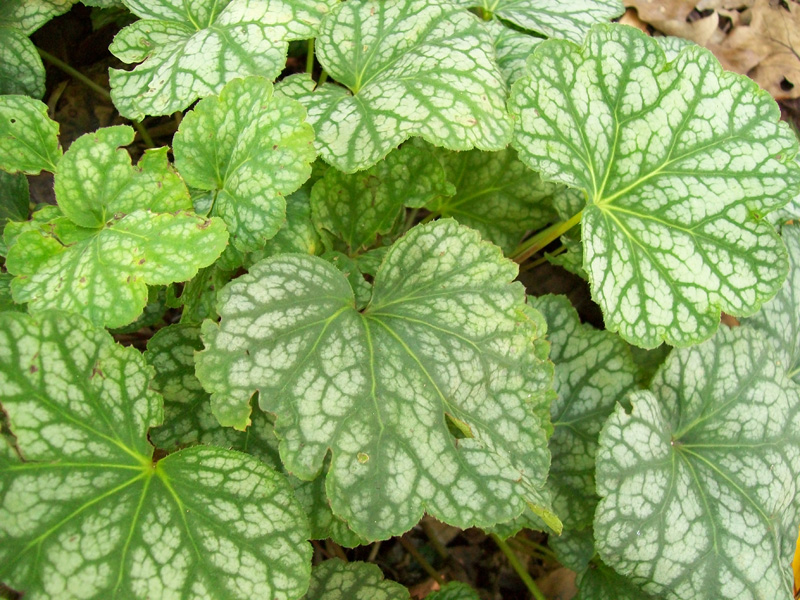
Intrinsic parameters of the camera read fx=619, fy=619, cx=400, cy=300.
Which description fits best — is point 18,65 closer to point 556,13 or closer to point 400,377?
point 400,377

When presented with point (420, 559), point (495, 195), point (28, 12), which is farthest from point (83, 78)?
point (420, 559)

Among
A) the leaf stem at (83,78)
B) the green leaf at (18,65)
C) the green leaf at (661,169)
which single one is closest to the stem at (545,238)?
the green leaf at (661,169)

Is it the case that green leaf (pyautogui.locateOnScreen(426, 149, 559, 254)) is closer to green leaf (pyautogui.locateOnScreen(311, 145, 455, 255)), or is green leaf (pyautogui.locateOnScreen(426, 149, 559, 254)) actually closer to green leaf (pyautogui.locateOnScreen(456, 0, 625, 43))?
green leaf (pyautogui.locateOnScreen(311, 145, 455, 255))

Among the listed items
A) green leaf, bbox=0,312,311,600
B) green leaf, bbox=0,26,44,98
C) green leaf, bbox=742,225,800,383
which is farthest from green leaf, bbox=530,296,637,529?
green leaf, bbox=0,26,44,98

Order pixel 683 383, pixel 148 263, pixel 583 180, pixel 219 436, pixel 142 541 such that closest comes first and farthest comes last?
pixel 142 541, pixel 148 263, pixel 219 436, pixel 583 180, pixel 683 383

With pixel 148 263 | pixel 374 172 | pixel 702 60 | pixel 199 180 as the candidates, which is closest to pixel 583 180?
pixel 702 60

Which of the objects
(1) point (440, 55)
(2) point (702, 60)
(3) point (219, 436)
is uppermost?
(2) point (702, 60)

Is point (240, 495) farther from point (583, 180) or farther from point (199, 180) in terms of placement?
point (583, 180)
